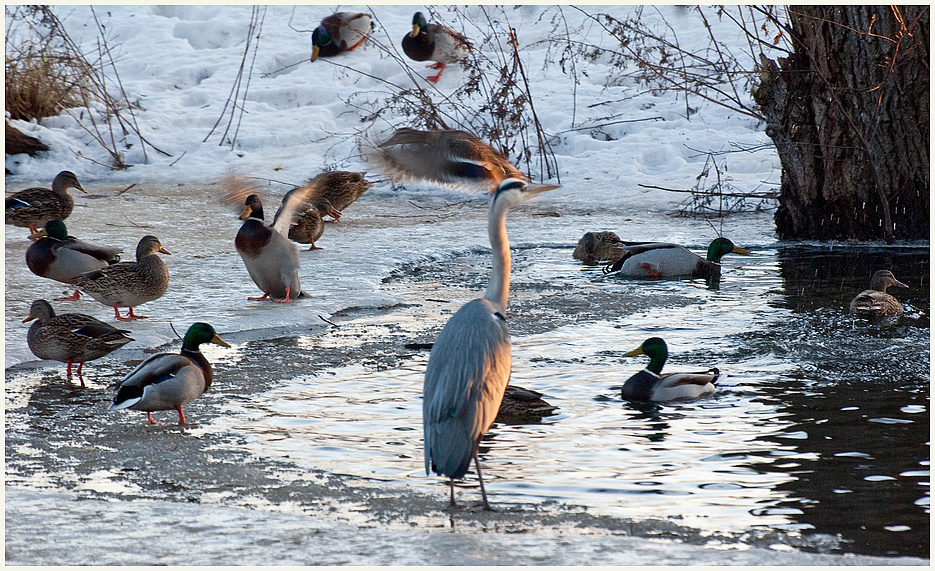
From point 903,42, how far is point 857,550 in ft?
27.8

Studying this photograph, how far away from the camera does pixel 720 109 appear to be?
57.2 feet

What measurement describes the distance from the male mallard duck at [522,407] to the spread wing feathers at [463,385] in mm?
873

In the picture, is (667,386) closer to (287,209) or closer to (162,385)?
(162,385)

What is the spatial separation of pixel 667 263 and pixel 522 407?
487 cm

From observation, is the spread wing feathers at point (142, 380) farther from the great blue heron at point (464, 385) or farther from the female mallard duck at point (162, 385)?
the great blue heron at point (464, 385)

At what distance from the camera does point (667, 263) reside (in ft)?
31.9

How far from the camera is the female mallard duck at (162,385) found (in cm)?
506

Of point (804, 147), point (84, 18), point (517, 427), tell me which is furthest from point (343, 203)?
point (84, 18)

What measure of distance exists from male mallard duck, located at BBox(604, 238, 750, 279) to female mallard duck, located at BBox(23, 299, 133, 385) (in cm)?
531

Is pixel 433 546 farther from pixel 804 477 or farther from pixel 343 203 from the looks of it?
pixel 343 203

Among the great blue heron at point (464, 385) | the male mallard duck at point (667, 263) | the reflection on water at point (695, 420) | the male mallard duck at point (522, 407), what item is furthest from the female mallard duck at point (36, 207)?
the great blue heron at point (464, 385)

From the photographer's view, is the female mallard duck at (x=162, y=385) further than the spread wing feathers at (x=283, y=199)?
No

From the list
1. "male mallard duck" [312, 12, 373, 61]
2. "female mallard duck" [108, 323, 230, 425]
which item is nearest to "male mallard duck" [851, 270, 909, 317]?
"female mallard duck" [108, 323, 230, 425]

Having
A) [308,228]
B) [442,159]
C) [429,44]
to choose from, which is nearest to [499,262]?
[442,159]
